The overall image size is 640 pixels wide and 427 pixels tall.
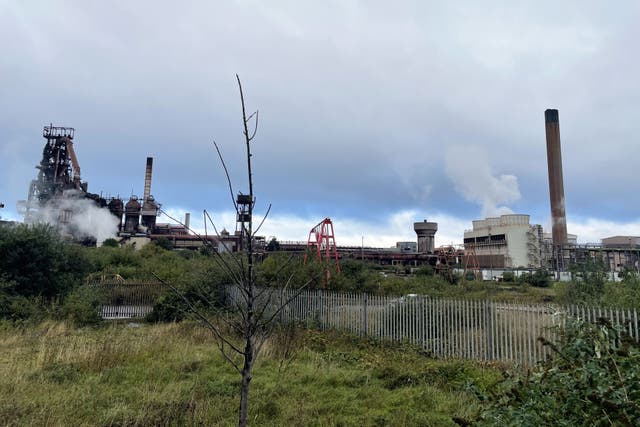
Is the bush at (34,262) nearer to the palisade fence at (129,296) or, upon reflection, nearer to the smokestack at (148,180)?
the palisade fence at (129,296)

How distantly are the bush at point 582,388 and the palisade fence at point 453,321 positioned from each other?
4.60 metres

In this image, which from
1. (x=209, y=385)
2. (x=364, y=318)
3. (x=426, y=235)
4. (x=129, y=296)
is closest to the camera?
(x=209, y=385)

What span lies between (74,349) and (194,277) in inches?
314

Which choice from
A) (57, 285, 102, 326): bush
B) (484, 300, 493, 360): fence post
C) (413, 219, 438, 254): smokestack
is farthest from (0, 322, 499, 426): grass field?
(413, 219, 438, 254): smokestack

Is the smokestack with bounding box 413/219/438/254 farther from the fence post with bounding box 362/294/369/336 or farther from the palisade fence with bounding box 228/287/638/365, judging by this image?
the fence post with bounding box 362/294/369/336

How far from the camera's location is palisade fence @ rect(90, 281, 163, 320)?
1717 centimetres

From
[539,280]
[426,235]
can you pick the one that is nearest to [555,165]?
[539,280]

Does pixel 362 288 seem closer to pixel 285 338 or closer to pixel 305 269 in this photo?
pixel 305 269

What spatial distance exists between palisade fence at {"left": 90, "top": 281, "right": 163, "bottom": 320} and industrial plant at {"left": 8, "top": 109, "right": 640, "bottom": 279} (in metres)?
27.8

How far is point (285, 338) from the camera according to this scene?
9672 millimetres

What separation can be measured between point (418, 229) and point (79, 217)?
66.9m

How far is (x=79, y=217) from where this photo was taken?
59.8 m

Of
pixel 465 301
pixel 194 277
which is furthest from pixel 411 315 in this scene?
pixel 194 277

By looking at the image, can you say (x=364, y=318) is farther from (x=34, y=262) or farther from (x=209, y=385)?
(x=34, y=262)
